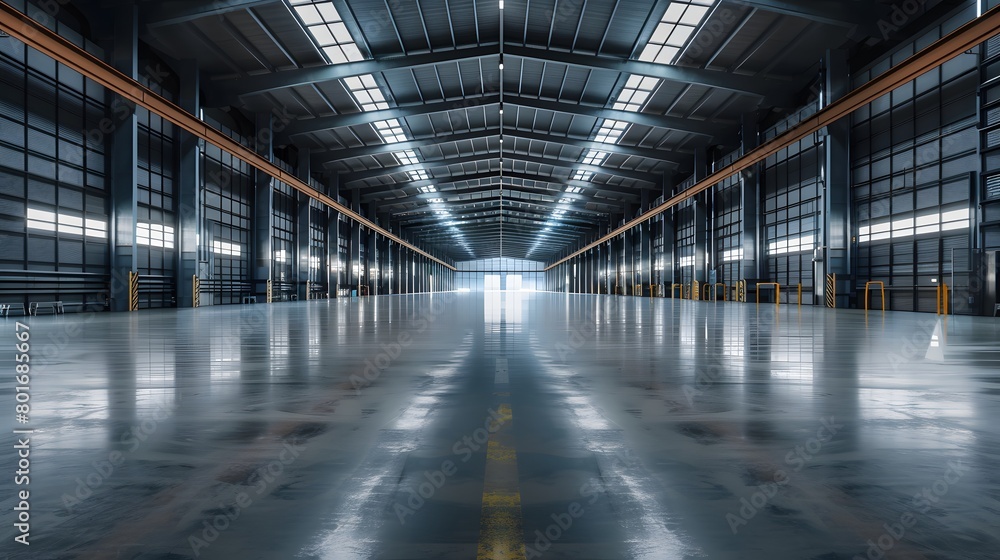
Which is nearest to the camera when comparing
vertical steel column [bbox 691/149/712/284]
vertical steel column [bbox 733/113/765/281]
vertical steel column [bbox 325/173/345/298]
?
vertical steel column [bbox 733/113/765/281]

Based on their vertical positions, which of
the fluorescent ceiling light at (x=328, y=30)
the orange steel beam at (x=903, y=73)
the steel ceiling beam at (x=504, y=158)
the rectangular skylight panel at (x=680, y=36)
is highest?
the fluorescent ceiling light at (x=328, y=30)

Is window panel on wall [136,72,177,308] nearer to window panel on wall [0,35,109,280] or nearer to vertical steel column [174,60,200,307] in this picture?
vertical steel column [174,60,200,307]

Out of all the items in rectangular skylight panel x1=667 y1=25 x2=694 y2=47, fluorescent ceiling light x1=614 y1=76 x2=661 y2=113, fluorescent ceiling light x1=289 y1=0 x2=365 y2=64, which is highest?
fluorescent ceiling light x1=289 y1=0 x2=365 y2=64

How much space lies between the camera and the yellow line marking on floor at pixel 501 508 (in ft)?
6.42

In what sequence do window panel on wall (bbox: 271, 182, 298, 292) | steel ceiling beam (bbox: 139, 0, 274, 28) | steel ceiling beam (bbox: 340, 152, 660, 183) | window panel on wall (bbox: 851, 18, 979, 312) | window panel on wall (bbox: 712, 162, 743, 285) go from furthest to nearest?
steel ceiling beam (bbox: 340, 152, 660, 183) → window panel on wall (bbox: 271, 182, 298, 292) → window panel on wall (bbox: 712, 162, 743, 285) → window panel on wall (bbox: 851, 18, 979, 312) → steel ceiling beam (bbox: 139, 0, 274, 28)

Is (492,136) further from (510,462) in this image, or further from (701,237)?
(510,462)

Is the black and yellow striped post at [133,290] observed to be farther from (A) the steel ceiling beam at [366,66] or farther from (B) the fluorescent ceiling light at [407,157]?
(B) the fluorescent ceiling light at [407,157]

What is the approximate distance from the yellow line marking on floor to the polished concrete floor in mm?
13

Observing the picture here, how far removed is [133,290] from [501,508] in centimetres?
2344

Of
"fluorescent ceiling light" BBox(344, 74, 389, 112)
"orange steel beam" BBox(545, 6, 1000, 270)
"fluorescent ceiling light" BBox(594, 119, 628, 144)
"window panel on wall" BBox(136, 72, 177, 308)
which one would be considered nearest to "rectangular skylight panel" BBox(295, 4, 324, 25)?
"fluorescent ceiling light" BBox(344, 74, 389, 112)

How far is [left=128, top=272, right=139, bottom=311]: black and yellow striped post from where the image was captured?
70.0 ft

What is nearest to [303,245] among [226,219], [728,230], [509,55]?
[226,219]

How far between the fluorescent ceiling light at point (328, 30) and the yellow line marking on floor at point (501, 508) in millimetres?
21737

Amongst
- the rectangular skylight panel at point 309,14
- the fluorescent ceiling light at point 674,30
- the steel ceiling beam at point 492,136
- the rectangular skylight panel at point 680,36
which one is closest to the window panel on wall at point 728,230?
the steel ceiling beam at point 492,136
